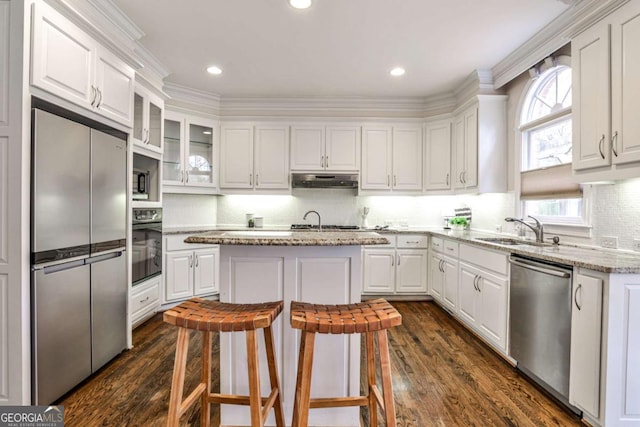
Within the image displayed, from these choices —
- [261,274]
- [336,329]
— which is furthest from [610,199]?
[261,274]

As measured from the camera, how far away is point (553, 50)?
8.84 ft

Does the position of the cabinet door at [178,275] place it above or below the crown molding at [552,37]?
below

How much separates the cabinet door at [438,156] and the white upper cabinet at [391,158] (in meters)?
0.10

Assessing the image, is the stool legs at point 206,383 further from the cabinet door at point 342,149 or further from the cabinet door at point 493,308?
the cabinet door at point 342,149

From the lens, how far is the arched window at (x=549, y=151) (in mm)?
2698

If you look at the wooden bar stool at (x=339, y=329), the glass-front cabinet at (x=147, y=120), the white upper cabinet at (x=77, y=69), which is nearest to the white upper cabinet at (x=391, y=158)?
the glass-front cabinet at (x=147, y=120)

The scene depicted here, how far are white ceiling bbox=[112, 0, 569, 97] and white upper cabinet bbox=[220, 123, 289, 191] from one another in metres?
0.62

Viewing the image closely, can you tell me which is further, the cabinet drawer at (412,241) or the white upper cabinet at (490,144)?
the cabinet drawer at (412,241)

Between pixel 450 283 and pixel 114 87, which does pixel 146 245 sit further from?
pixel 450 283

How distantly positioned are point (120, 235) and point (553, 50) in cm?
380

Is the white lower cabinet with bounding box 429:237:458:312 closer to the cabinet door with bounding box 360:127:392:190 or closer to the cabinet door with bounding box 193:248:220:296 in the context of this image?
the cabinet door with bounding box 360:127:392:190

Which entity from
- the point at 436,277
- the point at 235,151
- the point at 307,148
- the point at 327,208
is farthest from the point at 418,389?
the point at 235,151

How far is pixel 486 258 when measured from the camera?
2.77 m

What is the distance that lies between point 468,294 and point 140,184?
10.9 ft
